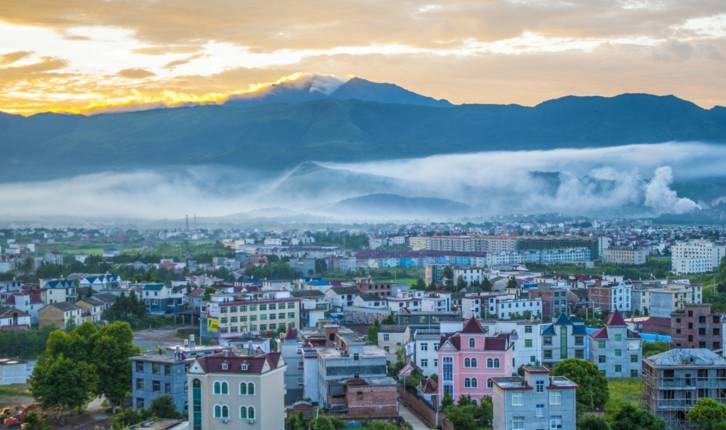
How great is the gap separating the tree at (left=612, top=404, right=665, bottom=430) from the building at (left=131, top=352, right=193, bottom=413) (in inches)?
233

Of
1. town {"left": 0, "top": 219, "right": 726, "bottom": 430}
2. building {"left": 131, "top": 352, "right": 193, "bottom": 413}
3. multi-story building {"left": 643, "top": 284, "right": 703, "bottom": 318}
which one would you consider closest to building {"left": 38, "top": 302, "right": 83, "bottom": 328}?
town {"left": 0, "top": 219, "right": 726, "bottom": 430}

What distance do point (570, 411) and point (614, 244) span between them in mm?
42983

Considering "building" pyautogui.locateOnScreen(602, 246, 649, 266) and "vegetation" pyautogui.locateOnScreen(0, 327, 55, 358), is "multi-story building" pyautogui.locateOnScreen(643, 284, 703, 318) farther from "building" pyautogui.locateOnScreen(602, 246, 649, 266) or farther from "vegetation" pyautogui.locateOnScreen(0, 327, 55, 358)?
"building" pyautogui.locateOnScreen(602, 246, 649, 266)

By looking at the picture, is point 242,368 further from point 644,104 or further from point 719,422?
point 644,104

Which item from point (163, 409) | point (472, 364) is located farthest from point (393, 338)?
point (163, 409)

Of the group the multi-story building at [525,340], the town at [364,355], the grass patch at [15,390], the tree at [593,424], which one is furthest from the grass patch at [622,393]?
the grass patch at [15,390]

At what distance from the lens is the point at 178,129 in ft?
586

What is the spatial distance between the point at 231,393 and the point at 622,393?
6844 mm

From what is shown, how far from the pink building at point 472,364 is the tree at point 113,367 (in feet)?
15.7

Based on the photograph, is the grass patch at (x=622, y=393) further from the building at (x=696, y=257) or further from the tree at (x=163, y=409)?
the building at (x=696, y=257)

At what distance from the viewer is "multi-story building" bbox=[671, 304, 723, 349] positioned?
20016 mm

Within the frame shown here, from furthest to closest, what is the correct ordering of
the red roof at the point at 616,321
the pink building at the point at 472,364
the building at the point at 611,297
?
the building at the point at 611,297, the red roof at the point at 616,321, the pink building at the point at 472,364

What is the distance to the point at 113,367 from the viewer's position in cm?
1717

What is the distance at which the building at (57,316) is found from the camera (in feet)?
82.8
